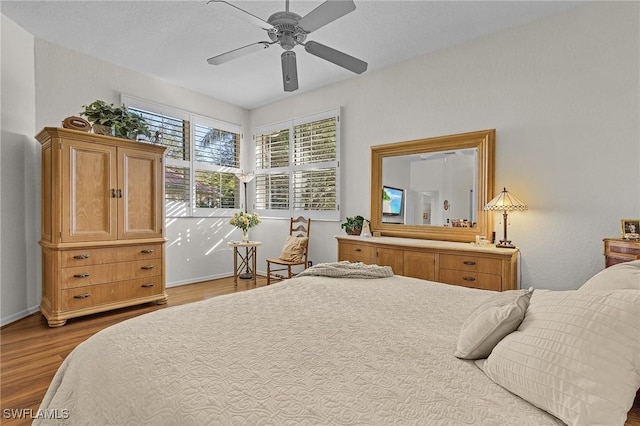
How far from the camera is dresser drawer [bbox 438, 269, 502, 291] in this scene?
2787 millimetres

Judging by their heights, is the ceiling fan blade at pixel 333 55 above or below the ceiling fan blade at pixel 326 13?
below

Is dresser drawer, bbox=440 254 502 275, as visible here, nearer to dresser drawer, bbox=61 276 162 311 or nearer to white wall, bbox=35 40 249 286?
dresser drawer, bbox=61 276 162 311

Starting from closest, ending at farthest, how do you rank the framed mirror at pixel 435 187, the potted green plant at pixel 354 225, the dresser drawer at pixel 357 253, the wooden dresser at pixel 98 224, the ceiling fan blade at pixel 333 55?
the ceiling fan blade at pixel 333 55, the wooden dresser at pixel 98 224, the framed mirror at pixel 435 187, the dresser drawer at pixel 357 253, the potted green plant at pixel 354 225

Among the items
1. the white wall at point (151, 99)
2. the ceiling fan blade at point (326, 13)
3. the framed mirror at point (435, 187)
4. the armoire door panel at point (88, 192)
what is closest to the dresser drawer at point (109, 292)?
the armoire door panel at point (88, 192)

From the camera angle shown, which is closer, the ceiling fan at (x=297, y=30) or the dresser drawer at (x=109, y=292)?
the ceiling fan at (x=297, y=30)

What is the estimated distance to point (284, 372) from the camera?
992 millimetres

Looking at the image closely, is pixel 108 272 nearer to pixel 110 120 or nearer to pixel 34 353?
pixel 34 353

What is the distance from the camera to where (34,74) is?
3.41 m

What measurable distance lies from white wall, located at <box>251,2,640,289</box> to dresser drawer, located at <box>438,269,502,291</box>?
0.51 metres

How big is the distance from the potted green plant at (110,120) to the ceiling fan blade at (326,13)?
2.53 metres

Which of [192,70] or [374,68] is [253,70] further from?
[374,68]

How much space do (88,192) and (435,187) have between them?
3670 millimetres

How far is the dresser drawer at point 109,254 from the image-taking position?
10.3ft

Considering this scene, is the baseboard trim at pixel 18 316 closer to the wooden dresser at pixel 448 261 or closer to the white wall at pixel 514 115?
the white wall at pixel 514 115
